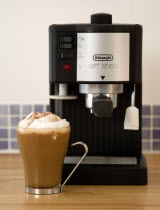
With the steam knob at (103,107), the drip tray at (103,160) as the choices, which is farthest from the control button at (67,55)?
the drip tray at (103,160)

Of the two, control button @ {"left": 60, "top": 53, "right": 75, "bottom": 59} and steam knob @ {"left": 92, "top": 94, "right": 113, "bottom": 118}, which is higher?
control button @ {"left": 60, "top": 53, "right": 75, "bottom": 59}

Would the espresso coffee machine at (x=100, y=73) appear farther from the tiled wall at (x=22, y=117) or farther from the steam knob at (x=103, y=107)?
the tiled wall at (x=22, y=117)

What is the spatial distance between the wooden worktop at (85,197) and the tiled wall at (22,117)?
1.20 feet

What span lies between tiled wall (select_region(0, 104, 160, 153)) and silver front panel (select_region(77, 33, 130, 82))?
465 millimetres

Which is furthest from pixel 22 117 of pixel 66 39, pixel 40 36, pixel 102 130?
pixel 66 39

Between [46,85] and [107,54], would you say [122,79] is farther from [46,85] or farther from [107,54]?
[46,85]

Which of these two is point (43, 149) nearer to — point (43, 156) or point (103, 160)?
point (43, 156)

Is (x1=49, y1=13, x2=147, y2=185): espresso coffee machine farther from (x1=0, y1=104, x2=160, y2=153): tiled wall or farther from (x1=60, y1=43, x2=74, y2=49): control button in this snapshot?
(x1=0, y1=104, x2=160, y2=153): tiled wall

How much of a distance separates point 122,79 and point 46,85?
0.51 m

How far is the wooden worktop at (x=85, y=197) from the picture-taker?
1151 millimetres

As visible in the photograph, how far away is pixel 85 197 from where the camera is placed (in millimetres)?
1224

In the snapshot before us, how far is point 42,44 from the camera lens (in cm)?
176

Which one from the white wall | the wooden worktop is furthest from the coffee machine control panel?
the white wall

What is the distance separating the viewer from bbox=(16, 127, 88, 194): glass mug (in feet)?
4.02
